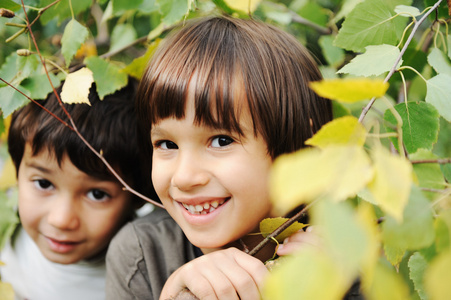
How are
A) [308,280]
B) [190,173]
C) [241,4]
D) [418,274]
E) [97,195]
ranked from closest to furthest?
[308,280] < [418,274] < [190,173] < [241,4] < [97,195]

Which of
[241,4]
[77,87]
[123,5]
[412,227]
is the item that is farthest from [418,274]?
[123,5]

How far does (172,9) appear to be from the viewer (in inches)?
33.9

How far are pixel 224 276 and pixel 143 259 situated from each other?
373 millimetres

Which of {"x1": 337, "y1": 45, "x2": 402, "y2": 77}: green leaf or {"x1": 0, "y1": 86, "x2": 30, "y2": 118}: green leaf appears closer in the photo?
{"x1": 337, "y1": 45, "x2": 402, "y2": 77}: green leaf

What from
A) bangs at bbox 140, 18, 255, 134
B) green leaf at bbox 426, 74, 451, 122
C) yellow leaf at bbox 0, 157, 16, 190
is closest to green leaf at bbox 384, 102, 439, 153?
green leaf at bbox 426, 74, 451, 122

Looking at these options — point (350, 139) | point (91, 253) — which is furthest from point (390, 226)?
point (91, 253)

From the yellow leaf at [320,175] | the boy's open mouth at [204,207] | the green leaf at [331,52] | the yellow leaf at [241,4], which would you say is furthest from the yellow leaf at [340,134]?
the green leaf at [331,52]

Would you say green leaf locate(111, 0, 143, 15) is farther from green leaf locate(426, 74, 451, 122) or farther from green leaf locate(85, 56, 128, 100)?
green leaf locate(426, 74, 451, 122)

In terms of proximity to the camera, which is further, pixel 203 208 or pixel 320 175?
pixel 203 208

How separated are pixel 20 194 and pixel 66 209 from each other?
175mm

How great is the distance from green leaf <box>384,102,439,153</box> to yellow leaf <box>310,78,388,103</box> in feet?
1.08

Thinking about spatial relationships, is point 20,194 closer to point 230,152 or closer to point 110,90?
point 110,90

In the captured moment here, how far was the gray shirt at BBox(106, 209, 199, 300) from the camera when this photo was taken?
3.10ft

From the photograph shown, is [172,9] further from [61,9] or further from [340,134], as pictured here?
[340,134]
